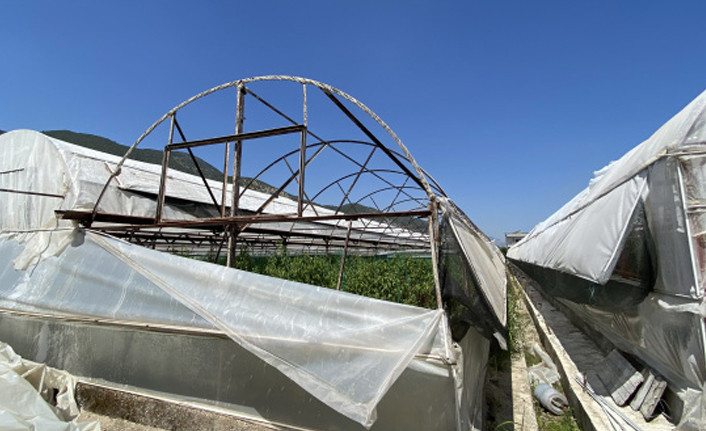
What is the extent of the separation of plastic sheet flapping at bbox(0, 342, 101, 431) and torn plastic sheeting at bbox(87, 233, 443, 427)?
4.41 ft

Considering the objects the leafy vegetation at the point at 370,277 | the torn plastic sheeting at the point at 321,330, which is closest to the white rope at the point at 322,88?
the torn plastic sheeting at the point at 321,330

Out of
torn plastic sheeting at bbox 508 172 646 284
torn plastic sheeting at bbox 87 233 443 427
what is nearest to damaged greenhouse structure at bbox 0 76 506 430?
torn plastic sheeting at bbox 87 233 443 427

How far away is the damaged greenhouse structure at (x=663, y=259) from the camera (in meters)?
3.24

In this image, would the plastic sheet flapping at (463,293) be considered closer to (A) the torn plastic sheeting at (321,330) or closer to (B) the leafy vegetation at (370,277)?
(A) the torn plastic sheeting at (321,330)

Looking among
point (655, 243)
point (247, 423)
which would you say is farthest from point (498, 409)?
point (247, 423)

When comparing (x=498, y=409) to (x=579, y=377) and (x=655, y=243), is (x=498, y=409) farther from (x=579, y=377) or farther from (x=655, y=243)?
(x=655, y=243)

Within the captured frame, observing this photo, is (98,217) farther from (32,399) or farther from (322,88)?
(322,88)

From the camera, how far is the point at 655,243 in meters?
3.84

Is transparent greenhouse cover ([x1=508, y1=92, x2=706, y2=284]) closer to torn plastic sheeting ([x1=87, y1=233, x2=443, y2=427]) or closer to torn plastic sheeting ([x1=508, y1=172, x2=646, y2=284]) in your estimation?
torn plastic sheeting ([x1=508, y1=172, x2=646, y2=284])

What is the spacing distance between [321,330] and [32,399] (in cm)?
275

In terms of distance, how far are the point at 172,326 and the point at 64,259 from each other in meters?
1.90

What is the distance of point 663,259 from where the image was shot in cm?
368

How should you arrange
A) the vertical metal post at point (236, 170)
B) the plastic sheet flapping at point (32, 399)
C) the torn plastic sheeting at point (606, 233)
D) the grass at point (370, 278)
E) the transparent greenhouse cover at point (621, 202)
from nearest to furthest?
the plastic sheet flapping at point (32, 399)
the transparent greenhouse cover at point (621, 202)
the torn plastic sheeting at point (606, 233)
the vertical metal post at point (236, 170)
the grass at point (370, 278)

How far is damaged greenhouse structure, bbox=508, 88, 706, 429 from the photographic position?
3.24 meters
